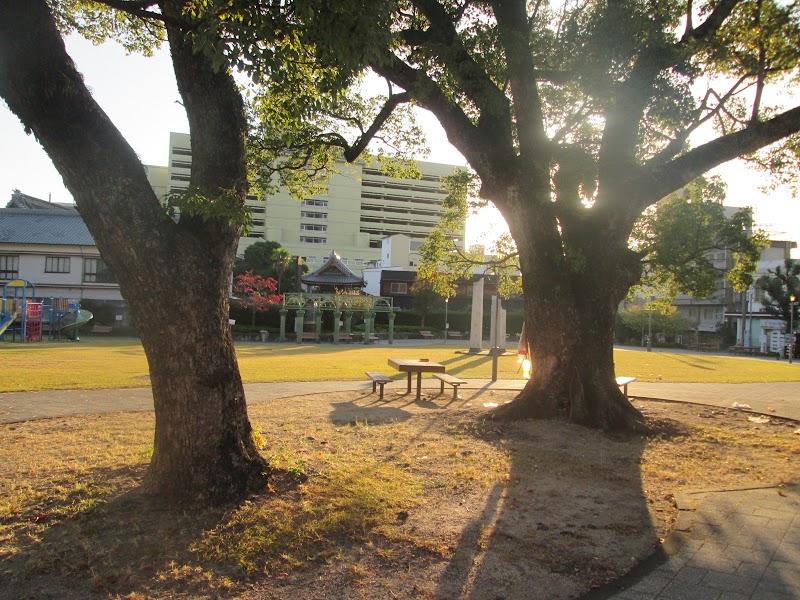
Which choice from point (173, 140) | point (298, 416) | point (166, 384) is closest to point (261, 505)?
point (166, 384)

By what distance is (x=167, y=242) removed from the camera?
14.3 ft

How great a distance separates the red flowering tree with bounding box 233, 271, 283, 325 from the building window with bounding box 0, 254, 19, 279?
53.6ft

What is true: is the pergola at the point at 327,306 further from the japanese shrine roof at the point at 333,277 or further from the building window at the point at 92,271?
the building window at the point at 92,271

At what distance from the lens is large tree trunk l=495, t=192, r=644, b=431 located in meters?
8.52

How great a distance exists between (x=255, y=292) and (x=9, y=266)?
19.2 meters

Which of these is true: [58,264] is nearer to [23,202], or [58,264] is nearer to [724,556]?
[23,202]

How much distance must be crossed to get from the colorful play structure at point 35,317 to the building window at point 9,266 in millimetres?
9325

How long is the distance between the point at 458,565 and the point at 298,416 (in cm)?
562

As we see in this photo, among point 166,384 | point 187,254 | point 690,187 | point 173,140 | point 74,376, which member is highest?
point 173,140

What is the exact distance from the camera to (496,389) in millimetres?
13641

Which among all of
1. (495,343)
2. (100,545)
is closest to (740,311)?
(495,343)

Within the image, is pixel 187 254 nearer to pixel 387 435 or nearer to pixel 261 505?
pixel 261 505

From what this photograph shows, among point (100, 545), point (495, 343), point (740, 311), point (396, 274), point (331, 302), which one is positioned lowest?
point (100, 545)

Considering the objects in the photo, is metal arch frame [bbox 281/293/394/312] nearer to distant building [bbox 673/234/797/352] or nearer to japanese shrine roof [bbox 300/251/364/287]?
japanese shrine roof [bbox 300/251/364/287]
